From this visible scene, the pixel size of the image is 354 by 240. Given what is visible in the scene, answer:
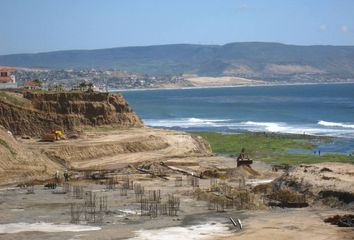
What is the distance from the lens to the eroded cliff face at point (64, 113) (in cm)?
7462

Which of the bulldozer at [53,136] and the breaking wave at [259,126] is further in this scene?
the breaking wave at [259,126]

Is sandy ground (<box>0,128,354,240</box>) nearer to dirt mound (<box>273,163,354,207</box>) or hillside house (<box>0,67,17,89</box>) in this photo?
dirt mound (<box>273,163,354,207</box>)

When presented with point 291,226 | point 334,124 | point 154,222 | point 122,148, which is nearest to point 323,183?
point 291,226

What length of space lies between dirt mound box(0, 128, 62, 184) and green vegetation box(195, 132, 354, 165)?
2561 centimetres

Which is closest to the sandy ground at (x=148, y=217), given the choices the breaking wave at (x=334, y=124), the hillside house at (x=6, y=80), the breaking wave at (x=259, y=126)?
the hillside house at (x=6, y=80)

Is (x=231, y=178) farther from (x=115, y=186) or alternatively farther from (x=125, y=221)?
(x=125, y=221)

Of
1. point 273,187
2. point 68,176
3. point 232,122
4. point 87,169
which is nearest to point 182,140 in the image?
point 87,169

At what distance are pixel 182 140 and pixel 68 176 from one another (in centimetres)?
2442

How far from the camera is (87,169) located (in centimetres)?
6219

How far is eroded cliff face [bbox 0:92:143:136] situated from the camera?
74625 millimetres

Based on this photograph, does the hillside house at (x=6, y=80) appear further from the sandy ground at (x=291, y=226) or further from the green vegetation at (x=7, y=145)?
the sandy ground at (x=291, y=226)

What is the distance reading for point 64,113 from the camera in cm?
7862

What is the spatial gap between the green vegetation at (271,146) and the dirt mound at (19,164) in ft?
84.0

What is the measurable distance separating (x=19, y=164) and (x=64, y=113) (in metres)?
21.7
